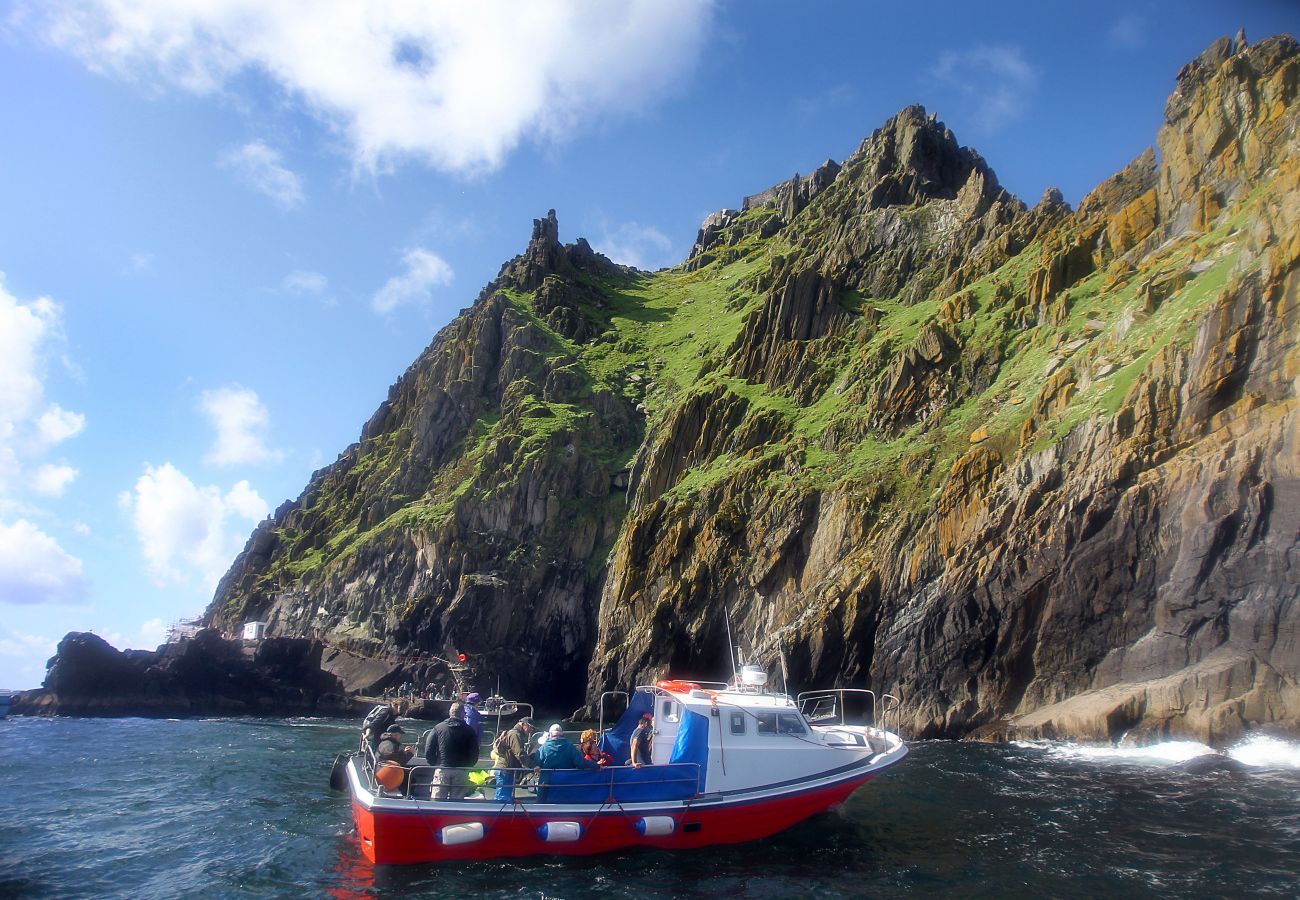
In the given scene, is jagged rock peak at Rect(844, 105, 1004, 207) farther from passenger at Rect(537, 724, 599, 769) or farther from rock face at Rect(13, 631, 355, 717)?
passenger at Rect(537, 724, 599, 769)

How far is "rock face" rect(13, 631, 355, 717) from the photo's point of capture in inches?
2516

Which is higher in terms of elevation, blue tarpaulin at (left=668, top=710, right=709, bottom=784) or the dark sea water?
blue tarpaulin at (left=668, top=710, right=709, bottom=784)

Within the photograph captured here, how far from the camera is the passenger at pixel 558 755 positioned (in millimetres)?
19922

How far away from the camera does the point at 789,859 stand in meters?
19.2

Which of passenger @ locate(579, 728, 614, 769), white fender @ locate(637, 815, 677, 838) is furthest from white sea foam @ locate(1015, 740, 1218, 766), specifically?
passenger @ locate(579, 728, 614, 769)

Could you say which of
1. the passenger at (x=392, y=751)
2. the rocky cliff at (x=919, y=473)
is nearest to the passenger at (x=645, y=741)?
the passenger at (x=392, y=751)

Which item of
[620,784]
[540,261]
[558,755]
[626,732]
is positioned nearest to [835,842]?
[620,784]

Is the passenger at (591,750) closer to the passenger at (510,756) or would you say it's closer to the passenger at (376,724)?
the passenger at (510,756)

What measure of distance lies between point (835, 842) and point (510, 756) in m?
8.74

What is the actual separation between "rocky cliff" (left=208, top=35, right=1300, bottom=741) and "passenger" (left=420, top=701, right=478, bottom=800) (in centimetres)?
2794

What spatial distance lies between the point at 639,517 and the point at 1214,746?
4281cm

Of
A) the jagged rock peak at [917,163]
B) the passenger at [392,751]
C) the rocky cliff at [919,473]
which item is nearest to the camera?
the passenger at [392,751]

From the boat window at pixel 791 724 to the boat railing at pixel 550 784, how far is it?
116 inches

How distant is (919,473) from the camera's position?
51.2 meters
